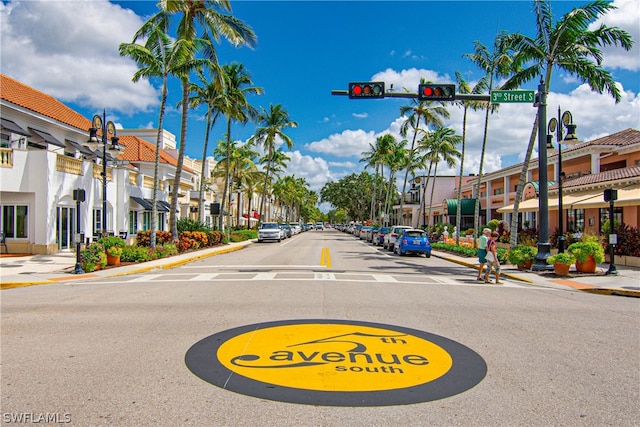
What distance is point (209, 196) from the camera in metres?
56.6

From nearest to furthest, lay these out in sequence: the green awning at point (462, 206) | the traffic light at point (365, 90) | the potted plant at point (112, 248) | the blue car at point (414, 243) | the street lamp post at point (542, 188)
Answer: the traffic light at point (365, 90) → the street lamp post at point (542, 188) → the potted plant at point (112, 248) → the blue car at point (414, 243) → the green awning at point (462, 206)

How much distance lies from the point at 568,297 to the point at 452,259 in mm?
11717

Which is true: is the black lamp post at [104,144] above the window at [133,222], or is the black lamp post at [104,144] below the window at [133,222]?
above

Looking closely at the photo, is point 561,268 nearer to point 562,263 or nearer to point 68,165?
point 562,263

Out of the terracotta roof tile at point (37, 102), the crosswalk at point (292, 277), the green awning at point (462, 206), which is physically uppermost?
the terracotta roof tile at point (37, 102)

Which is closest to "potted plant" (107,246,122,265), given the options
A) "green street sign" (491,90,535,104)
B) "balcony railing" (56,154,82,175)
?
"balcony railing" (56,154,82,175)

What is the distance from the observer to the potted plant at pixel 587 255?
16.1 metres

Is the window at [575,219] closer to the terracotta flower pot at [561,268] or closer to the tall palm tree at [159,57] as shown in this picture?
the terracotta flower pot at [561,268]

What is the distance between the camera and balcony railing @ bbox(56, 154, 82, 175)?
926 inches

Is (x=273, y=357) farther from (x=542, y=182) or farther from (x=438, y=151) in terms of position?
(x=438, y=151)

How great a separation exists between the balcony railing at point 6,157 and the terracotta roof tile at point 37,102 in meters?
2.34

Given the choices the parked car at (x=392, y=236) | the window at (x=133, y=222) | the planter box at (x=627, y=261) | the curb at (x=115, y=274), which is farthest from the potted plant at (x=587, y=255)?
the window at (x=133, y=222)

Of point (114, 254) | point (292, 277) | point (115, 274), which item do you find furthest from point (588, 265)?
point (114, 254)

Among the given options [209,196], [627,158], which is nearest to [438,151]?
[627,158]
